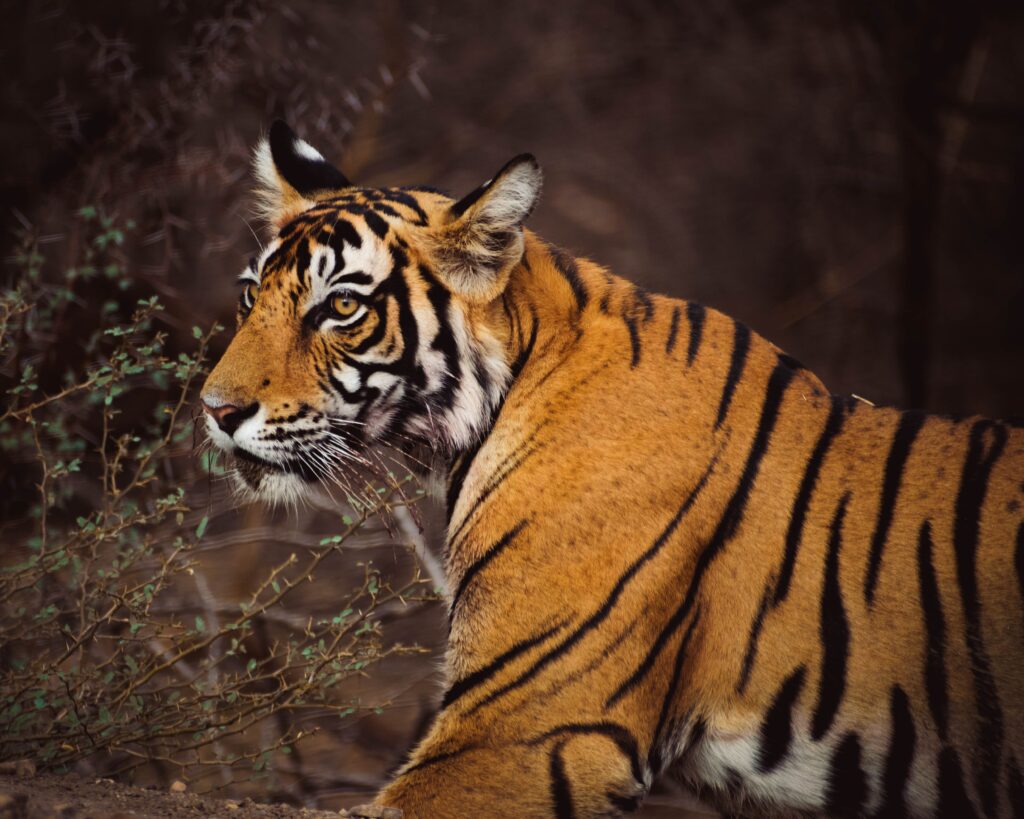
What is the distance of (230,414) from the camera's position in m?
2.81

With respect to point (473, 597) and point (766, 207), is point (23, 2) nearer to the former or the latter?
point (473, 597)

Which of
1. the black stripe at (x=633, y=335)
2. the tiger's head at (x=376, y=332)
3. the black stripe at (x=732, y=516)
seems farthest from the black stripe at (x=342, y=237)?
the black stripe at (x=732, y=516)

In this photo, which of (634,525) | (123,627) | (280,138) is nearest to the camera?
(634,525)

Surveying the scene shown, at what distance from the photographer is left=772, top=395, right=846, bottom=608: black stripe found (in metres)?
2.83

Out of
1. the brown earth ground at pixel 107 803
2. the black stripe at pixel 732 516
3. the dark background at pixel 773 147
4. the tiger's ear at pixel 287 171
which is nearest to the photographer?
the brown earth ground at pixel 107 803

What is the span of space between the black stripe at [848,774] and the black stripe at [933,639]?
0.61 ft

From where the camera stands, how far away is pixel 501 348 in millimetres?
2984

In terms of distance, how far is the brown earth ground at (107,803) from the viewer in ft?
7.76

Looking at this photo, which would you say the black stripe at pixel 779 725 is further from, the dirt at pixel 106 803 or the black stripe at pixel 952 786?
the dirt at pixel 106 803

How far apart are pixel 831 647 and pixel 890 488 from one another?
0.41 m

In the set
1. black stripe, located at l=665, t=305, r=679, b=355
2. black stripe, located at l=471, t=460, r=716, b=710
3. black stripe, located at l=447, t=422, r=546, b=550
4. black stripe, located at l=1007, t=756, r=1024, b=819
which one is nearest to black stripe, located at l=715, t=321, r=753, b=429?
black stripe, located at l=665, t=305, r=679, b=355

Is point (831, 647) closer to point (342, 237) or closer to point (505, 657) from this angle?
point (505, 657)

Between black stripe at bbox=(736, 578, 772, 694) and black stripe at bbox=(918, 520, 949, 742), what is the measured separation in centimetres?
34

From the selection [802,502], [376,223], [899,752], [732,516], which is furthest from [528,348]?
[899,752]
